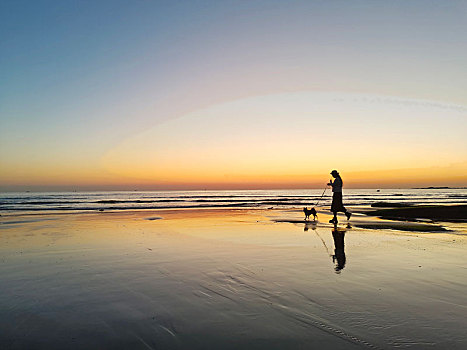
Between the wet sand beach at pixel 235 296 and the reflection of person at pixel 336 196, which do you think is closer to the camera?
the wet sand beach at pixel 235 296

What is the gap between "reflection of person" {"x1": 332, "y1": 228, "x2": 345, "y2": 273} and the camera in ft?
28.9

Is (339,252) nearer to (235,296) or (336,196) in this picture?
(235,296)

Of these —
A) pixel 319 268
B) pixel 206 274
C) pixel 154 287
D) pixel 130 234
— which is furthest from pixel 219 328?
pixel 130 234

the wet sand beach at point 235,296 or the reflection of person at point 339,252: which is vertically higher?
the wet sand beach at point 235,296

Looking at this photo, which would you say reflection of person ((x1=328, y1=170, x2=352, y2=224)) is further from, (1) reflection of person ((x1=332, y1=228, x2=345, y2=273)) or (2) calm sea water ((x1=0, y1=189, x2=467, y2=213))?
(2) calm sea water ((x1=0, y1=189, x2=467, y2=213))

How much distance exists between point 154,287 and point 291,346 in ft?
12.3

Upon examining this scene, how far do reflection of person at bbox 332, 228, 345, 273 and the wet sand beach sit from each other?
0.06m

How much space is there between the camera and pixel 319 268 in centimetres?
864

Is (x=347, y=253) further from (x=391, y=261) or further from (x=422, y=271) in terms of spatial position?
(x=422, y=271)

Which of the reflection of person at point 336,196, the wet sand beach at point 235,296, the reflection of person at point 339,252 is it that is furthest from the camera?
the reflection of person at point 336,196

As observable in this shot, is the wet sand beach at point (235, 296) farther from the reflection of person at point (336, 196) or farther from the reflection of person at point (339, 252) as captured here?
the reflection of person at point (336, 196)

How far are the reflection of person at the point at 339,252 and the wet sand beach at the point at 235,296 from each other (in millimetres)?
58

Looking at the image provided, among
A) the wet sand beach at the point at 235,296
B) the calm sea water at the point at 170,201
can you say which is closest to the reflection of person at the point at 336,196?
the wet sand beach at the point at 235,296

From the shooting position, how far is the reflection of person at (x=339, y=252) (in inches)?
347
